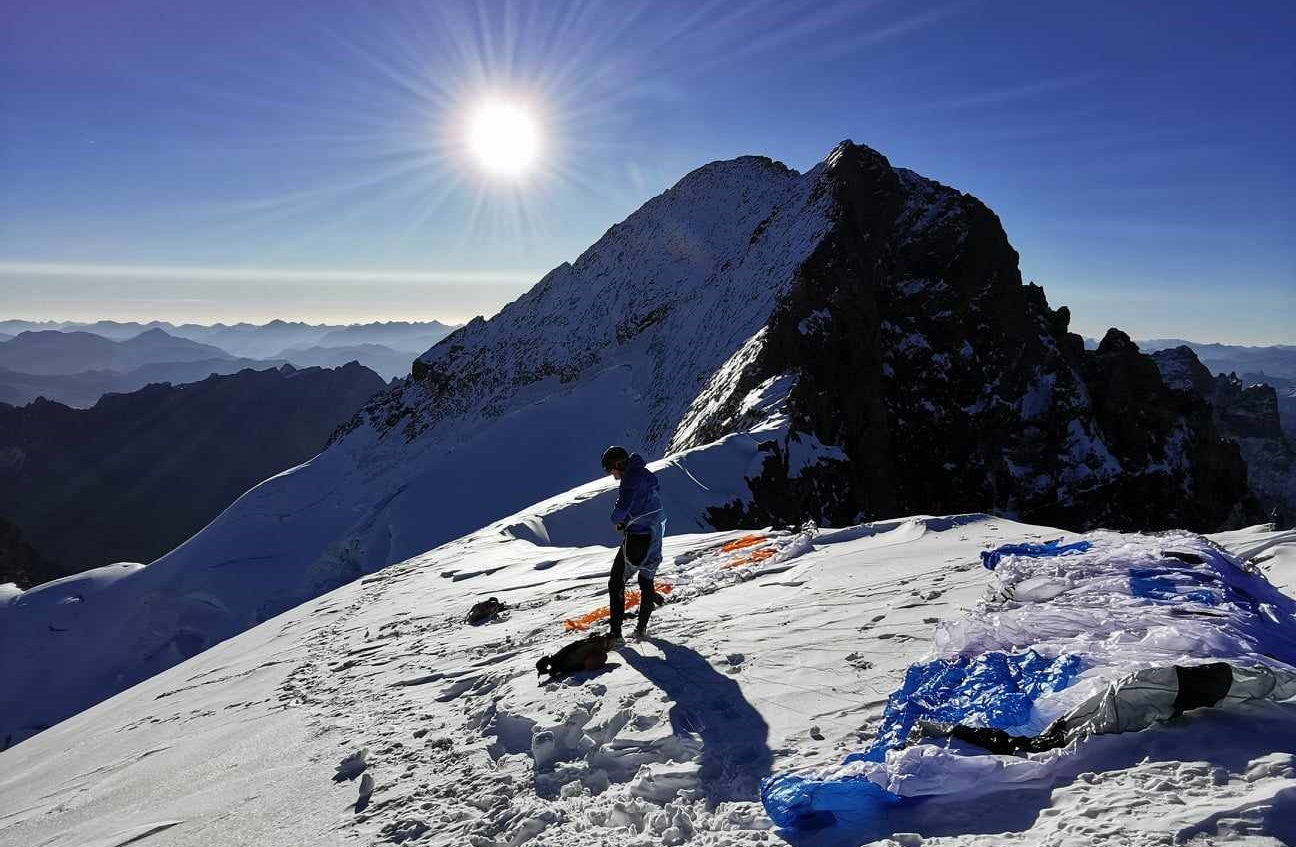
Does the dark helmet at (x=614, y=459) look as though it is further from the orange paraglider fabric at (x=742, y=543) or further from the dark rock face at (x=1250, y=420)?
the dark rock face at (x=1250, y=420)

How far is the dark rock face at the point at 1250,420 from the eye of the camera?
95.2 metres

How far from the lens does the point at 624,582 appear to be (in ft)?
21.4

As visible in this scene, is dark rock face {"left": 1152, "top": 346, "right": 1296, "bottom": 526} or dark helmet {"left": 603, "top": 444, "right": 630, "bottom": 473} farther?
dark rock face {"left": 1152, "top": 346, "right": 1296, "bottom": 526}

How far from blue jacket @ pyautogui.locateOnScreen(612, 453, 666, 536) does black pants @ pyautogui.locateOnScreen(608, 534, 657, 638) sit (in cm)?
11

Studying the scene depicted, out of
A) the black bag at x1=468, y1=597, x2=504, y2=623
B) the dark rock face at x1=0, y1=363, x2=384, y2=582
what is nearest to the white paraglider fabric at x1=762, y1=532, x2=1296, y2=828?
the black bag at x1=468, y1=597, x2=504, y2=623

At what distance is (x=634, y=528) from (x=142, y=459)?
147 meters

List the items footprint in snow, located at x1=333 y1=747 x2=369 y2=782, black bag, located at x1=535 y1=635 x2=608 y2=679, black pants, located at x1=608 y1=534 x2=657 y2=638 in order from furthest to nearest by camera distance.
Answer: black pants, located at x1=608 y1=534 x2=657 y2=638 < black bag, located at x1=535 y1=635 x2=608 y2=679 < footprint in snow, located at x1=333 y1=747 x2=369 y2=782

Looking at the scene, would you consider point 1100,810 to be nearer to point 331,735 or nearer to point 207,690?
point 331,735

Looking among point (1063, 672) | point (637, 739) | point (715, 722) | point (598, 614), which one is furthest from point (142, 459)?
point (1063, 672)

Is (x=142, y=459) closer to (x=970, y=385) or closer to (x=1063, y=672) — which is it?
(x=970, y=385)

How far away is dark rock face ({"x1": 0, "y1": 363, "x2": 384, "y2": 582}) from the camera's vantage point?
109 meters

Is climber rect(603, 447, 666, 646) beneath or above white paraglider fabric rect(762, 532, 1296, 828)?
above

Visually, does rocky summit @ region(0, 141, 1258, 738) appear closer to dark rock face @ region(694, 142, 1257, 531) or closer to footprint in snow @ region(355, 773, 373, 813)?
dark rock face @ region(694, 142, 1257, 531)

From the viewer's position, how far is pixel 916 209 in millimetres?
40188
